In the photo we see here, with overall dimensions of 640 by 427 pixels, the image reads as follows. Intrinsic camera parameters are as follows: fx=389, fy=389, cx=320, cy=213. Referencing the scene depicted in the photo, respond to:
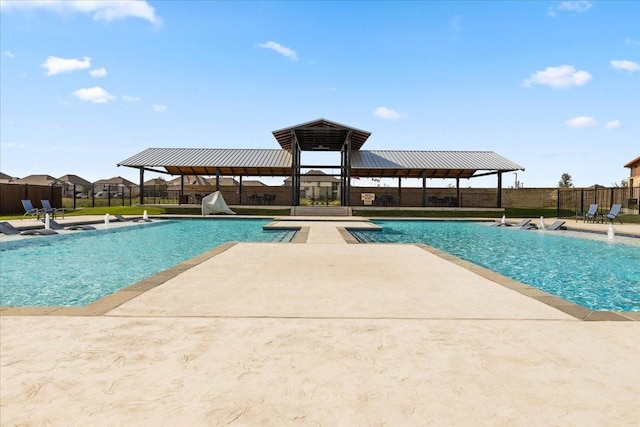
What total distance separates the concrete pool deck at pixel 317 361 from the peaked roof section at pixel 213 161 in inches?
913

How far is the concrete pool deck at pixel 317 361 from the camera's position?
2105 mm

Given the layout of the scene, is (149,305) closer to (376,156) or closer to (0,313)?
(0,313)

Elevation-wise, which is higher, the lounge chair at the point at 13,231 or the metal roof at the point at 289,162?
the metal roof at the point at 289,162

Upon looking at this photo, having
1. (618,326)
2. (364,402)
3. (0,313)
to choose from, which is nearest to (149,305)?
(0,313)

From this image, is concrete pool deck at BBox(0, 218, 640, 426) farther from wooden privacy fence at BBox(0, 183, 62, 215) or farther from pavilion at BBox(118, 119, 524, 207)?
wooden privacy fence at BBox(0, 183, 62, 215)

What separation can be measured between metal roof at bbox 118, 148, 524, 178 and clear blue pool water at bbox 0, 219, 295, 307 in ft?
41.5

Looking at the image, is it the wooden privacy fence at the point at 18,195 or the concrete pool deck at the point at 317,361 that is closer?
the concrete pool deck at the point at 317,361

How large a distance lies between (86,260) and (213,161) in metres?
19.6

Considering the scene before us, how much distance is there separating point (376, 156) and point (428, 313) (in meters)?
25.6

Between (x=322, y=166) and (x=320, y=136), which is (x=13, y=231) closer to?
(x=322, y=166)

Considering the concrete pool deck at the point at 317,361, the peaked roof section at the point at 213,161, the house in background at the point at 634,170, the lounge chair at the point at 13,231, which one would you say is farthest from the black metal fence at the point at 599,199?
the lounge chair at the point at 13,231

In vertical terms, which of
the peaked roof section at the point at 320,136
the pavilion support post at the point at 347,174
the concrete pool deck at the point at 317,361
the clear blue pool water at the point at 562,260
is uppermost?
the peaked roof section at the point at 320,136

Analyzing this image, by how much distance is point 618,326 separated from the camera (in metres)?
3.61

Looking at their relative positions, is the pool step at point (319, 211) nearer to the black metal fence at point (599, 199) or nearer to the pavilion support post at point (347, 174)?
the pavilion support post at point (347, 174)
